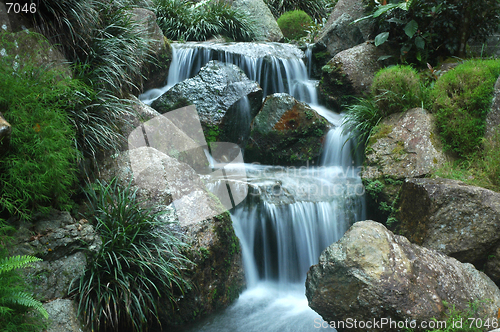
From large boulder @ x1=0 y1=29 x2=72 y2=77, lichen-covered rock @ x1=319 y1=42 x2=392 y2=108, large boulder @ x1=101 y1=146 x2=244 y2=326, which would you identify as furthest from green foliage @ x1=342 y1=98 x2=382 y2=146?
large boulder @ x1=0 y1=29 x2=72 y2=77

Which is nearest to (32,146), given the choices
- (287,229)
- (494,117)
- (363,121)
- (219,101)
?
(287,229)

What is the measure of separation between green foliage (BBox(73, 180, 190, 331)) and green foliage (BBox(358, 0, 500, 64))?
592cm

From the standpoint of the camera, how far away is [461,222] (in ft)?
12.1

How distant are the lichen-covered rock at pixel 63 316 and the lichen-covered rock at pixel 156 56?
5029mm

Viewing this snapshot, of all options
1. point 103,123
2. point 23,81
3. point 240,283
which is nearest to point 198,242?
point 240,283

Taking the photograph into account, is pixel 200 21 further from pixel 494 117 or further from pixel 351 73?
pixel 494 117

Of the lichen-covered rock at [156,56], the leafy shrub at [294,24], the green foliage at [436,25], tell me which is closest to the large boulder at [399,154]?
the green foliage at [436,25]

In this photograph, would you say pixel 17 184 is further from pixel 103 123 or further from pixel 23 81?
pixel 103 123

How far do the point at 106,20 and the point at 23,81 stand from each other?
225 cm

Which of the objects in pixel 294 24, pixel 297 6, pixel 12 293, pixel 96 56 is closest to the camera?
pixel 12 293

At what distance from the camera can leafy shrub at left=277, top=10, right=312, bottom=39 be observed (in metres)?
12.0

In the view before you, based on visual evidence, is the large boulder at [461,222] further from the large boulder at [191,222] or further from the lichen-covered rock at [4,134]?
the lichen-covered rock at [4,134]

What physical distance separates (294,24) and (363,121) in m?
7.56

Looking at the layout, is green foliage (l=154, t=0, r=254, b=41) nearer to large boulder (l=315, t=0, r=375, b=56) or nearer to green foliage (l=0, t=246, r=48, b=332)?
large boulder (l=315, t=0, r=375, b=56)
